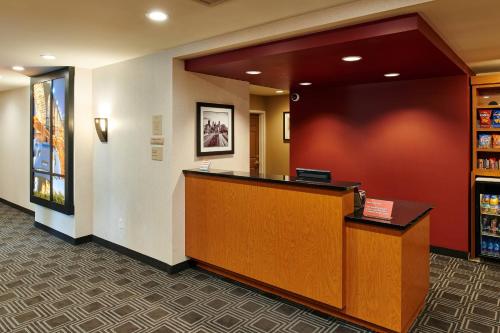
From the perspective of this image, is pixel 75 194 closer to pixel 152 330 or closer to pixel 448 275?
pixel 152 330

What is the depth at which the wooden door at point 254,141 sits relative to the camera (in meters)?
7.73

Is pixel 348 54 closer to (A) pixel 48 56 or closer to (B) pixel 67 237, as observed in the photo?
(A) pixel 48 56

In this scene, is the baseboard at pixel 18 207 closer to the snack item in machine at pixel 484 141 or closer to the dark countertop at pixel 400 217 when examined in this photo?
the dark countertop at pixel 400 217

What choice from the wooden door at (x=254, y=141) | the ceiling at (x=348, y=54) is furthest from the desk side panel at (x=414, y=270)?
the wooden door at (x=254, y=141)

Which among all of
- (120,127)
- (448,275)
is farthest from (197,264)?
(448,275)

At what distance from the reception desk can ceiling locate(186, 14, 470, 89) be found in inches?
41.4

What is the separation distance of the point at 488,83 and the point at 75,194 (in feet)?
17.1

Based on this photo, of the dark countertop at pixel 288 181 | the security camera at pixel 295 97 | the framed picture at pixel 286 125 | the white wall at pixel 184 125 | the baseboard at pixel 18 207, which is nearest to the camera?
the dark countertop at pixel 288 181

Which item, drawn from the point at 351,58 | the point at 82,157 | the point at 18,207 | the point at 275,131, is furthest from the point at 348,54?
the point at 18,207

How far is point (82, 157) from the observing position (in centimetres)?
486

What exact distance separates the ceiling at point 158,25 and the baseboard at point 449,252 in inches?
87.3

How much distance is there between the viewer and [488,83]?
414 centimetres

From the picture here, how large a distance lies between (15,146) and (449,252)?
24.9 feet

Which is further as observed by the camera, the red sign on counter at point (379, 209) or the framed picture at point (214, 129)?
the framed picture at point (214, 129)
